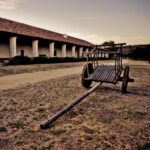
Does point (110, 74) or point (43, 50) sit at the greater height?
point (43, 50)

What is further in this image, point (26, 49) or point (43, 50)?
point (43, 50)

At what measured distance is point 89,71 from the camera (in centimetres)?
902

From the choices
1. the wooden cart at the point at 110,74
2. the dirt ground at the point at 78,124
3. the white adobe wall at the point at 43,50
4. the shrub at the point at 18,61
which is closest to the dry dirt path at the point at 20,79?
the dirt ground at the point at 78,124

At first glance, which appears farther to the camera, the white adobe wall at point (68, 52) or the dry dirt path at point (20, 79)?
the white adobe wall at point (68, 52)

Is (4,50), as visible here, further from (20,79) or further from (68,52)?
(68,52)

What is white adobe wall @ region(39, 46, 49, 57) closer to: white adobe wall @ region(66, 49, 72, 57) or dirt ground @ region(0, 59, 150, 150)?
white adobe wall @ region(66, 49, 72, 57)

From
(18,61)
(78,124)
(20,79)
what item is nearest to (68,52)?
(18,61)

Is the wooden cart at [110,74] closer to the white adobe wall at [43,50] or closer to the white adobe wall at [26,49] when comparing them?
the white adobe wall at [26,49]

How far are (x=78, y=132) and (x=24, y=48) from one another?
25.4 metres

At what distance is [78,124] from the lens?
4320 millimetres

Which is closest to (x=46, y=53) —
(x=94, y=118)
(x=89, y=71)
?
(x=89, y=71)

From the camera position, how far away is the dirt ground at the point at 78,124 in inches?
134

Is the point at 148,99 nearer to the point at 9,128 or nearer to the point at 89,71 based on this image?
the point at 89,71

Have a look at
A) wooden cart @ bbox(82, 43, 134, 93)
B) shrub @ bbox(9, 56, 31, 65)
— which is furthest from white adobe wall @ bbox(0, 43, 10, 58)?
wooden cart @ bbox(82, 43, 134, 93)
